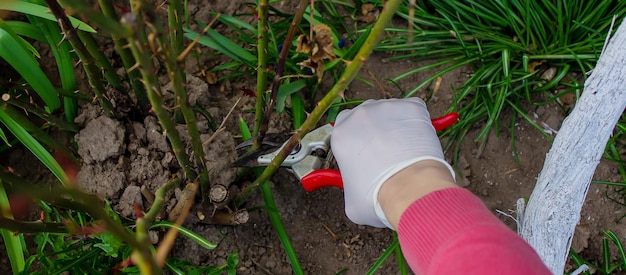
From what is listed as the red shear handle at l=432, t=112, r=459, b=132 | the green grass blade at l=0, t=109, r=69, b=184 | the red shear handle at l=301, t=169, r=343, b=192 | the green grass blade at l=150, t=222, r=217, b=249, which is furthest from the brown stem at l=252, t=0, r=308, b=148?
the green grass blade at l=0, t=109, r=69, b=184

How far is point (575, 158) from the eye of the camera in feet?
4.16

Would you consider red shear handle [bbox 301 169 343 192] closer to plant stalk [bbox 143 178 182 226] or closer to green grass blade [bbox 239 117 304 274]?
green grass blade [bbox 239 117 304 274]

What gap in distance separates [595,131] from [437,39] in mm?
769

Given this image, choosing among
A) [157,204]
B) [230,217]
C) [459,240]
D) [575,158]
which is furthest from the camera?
[230,217]

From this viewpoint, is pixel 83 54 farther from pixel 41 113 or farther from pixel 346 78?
pixel 346 78

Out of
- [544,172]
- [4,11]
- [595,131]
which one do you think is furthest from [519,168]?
[4,11]

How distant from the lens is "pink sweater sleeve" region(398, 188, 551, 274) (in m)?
0.93

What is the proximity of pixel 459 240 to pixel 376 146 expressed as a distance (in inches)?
14.6

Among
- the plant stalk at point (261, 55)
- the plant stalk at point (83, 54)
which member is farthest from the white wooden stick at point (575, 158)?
the plant stalk at point (83, 54)

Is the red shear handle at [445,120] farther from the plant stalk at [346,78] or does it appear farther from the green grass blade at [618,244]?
the green grass blade at [618,244]

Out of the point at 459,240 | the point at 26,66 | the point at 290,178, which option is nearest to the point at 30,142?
the point at 26,66

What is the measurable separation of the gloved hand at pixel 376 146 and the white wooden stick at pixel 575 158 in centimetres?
25

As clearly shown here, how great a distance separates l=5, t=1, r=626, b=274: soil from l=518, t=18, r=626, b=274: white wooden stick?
0.22 metres

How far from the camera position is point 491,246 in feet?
3.12
